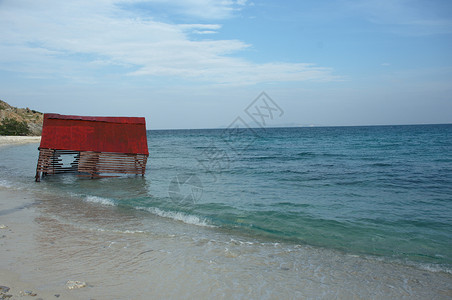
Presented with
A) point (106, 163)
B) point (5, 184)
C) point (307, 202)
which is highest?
point (106, 163)

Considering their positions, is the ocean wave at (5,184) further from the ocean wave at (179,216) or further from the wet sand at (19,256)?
the ocean wave at (179,216)

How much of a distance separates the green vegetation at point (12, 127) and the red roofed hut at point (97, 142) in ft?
147

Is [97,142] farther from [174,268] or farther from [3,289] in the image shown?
[3,289]

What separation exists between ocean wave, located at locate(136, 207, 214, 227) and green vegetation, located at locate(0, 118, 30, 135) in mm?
54174

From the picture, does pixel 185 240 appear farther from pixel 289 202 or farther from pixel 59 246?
pixel 289 202

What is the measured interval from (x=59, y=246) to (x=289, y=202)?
7.49m

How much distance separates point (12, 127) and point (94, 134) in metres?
47.8

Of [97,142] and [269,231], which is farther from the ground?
[97,142]

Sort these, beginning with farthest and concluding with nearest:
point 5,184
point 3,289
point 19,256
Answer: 1. point 5,184
2. point 19,256
3. point 3,289

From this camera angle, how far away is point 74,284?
201 inches

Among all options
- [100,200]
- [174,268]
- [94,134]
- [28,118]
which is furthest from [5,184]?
[28,118]

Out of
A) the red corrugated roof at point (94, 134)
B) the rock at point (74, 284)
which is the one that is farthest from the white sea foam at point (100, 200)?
the rock at point (74, 284)

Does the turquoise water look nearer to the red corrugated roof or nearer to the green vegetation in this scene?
the red corrugated roof

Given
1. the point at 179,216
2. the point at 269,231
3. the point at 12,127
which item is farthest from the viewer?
the point at 12,127
